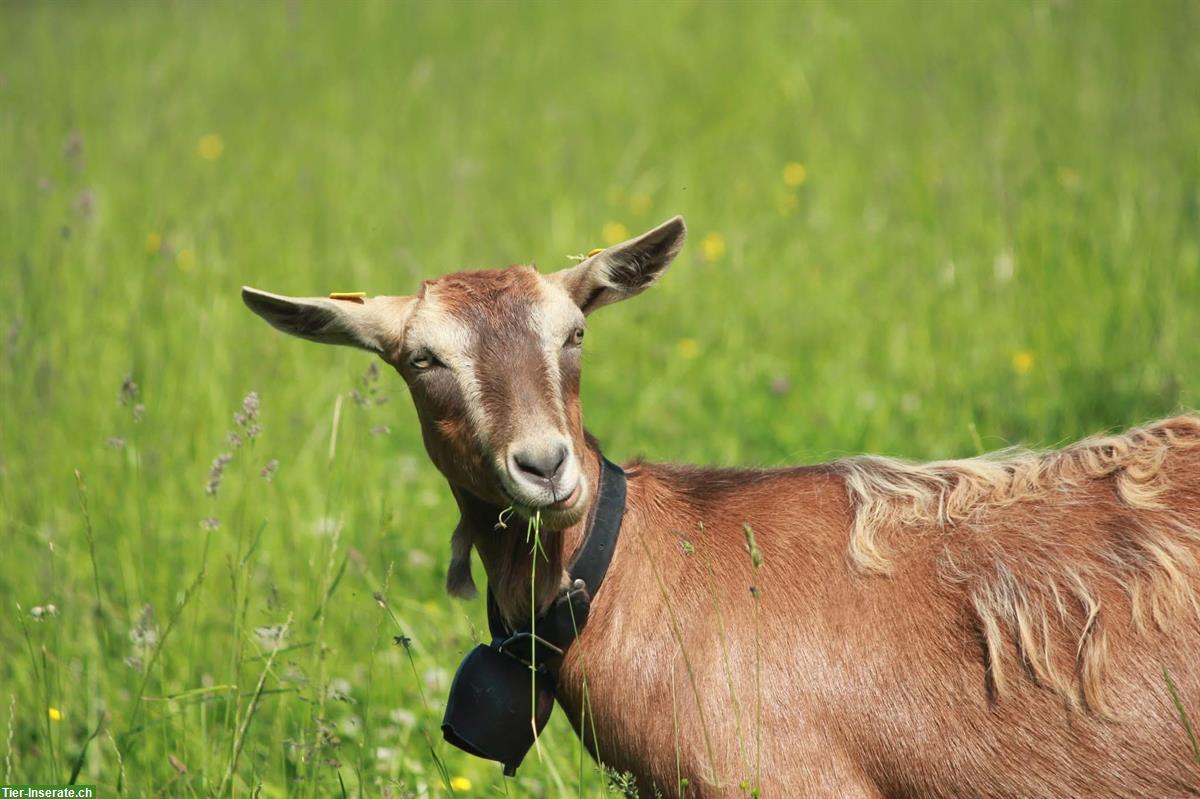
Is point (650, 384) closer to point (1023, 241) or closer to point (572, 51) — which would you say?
point (1023, 241)

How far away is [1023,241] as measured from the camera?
6238 millimetres

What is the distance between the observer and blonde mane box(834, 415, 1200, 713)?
2.83 metres

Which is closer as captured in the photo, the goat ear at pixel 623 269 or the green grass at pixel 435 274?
the goat ear at pixel 623 269

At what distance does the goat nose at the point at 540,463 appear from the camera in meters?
2.87

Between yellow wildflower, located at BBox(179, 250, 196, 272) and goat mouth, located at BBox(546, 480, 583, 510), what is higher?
yellow wildflower, located at BBox(179, 250, 196, 272)

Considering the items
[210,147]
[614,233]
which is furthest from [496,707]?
[210,147]

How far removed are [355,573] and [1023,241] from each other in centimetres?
370

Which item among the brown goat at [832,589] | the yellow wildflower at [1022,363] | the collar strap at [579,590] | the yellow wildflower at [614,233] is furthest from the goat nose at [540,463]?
the yellow wildflower at [614,233]

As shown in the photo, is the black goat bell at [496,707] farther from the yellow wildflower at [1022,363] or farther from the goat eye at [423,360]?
the yellow wildflower at [1022,363]

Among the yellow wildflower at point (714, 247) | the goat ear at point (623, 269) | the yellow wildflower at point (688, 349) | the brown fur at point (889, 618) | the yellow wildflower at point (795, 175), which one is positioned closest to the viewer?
the brown fur at point (889, 618)

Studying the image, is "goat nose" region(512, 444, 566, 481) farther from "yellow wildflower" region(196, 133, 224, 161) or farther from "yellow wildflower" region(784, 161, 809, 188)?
"yellow wildflower" region(196, 133, 224, 161)

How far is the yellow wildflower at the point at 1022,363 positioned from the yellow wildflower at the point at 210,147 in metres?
5.65

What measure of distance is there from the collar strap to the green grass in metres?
0.29

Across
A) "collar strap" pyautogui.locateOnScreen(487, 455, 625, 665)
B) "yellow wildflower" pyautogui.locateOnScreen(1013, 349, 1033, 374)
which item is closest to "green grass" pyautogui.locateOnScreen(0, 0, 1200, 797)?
"yellow wildflower" pyautogui.locateOnScreen(1013, 349, 1033, 374)
